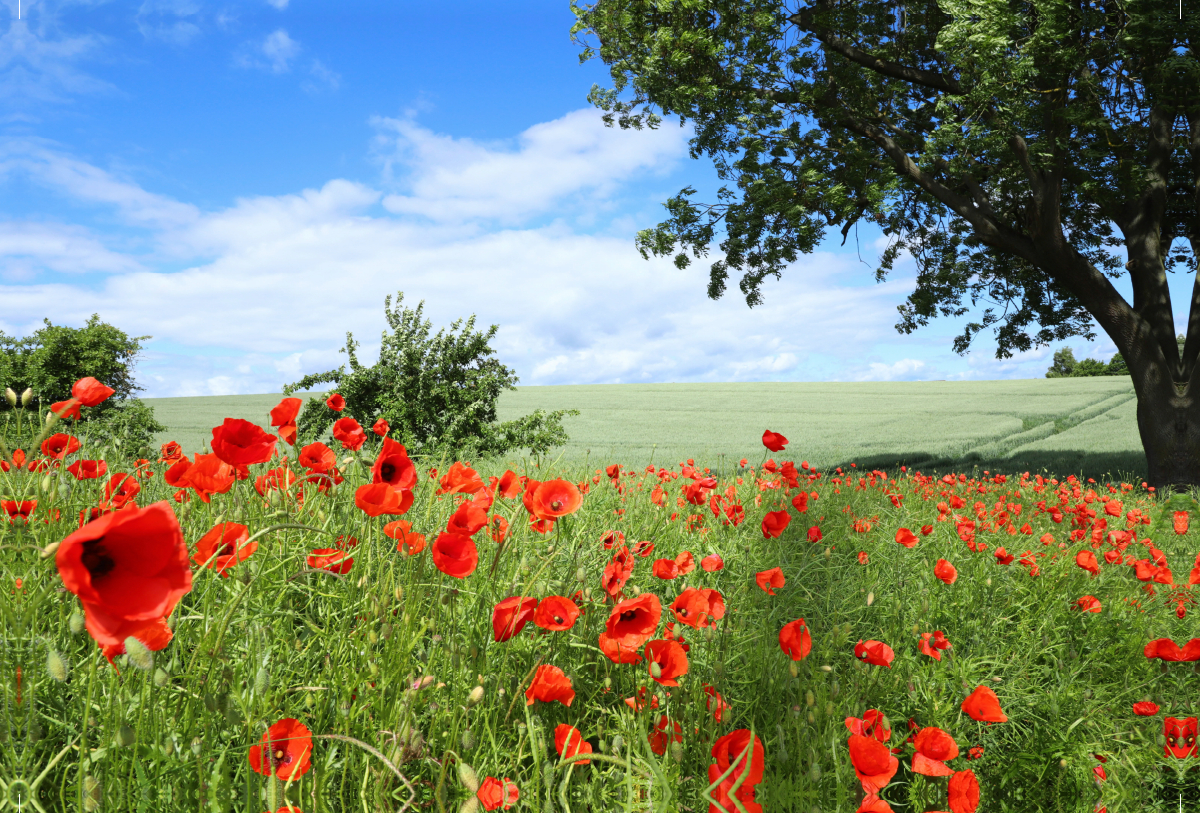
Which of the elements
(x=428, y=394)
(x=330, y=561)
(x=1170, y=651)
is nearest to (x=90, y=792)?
(x=330, y=561)

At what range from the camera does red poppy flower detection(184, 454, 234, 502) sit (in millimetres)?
1714

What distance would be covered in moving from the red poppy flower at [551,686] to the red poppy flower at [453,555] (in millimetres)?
288

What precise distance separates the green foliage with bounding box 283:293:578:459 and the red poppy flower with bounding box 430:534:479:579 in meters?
6.55

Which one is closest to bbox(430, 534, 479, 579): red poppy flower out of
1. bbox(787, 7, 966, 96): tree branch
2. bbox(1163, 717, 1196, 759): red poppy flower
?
bbox(1163, 717, 1196, 759): red poppy flower

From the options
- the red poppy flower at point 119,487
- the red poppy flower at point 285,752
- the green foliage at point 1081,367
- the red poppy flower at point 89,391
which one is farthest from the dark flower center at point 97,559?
the green foliage at point 1081,367

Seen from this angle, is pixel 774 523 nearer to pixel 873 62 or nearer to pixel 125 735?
pixel 125 735

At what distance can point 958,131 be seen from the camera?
7.88 metres

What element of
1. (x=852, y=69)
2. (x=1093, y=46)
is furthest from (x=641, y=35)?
(x=1093, y=46)

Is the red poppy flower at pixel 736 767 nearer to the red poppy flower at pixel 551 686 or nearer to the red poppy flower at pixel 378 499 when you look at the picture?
the red poppy flower at pixel 551 686

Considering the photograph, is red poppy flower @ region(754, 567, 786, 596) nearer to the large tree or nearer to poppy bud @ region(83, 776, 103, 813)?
poppy bud @ region(83, 776, 103, 813)

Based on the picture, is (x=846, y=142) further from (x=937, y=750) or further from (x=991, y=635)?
(x=937, y=750)

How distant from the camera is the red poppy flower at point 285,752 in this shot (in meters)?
1.12

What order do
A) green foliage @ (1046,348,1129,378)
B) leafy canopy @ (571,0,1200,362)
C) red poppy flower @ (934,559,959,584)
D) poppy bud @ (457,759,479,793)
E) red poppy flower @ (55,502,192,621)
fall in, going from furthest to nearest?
green foliage @ (1046,348,1129,378) → leafy canopy @ (571,0,1200,362) → red poppy flower @ (934,559,959,584) → poppy bud @ (457,759,479,793) → red poppy flower @ (55,502,192,621)

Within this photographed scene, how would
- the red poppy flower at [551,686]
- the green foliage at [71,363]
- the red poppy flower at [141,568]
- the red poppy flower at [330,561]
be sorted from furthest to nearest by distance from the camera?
the green foliage at [71,363] → the red poppy flower at [330,561] → the red poppy flower at [551,686] → the red poppy flower at [141,568]
